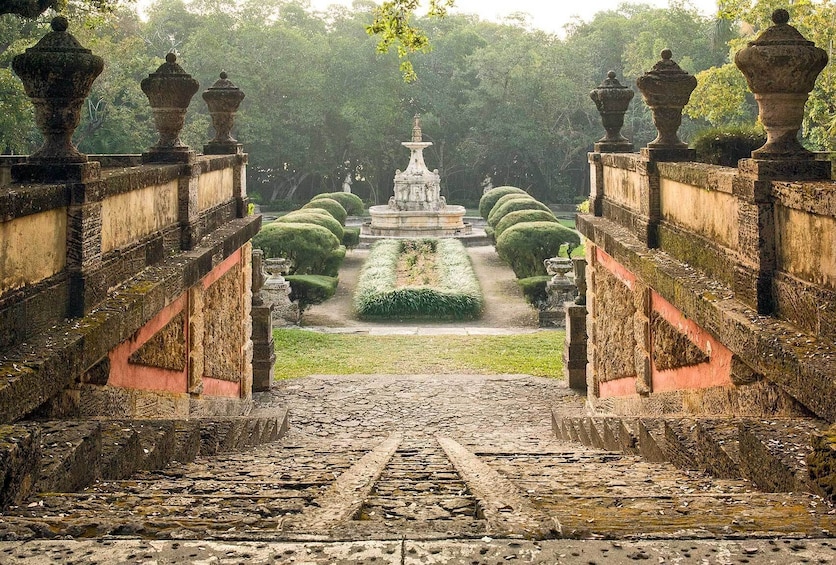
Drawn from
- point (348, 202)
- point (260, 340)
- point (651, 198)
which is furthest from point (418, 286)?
point (348, 202)

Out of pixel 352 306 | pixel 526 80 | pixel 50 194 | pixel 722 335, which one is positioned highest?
pixel 526 80

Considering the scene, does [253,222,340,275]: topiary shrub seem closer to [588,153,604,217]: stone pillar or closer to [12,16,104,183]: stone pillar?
[588,153,604,217]: stone pillar

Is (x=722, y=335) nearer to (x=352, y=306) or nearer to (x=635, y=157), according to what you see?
(x=635, y=157)

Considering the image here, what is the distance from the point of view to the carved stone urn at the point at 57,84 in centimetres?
624

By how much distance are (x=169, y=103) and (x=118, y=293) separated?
3.66 metres

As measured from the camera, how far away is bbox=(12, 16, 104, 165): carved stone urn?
246 inches

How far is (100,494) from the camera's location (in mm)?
4004

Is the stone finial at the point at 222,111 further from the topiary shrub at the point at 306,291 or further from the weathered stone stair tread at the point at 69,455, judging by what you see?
the topiary shrub at the point at 306,291

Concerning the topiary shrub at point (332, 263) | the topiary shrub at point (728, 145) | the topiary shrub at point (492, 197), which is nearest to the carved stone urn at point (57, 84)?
the topiary shrub at point (728, 145)

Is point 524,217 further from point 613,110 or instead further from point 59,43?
point 59,43

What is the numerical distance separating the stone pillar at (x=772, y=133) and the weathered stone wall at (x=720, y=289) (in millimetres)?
13

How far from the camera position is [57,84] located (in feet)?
20.8

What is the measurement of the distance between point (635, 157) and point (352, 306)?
43.0ft

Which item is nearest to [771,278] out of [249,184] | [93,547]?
[93,547]
